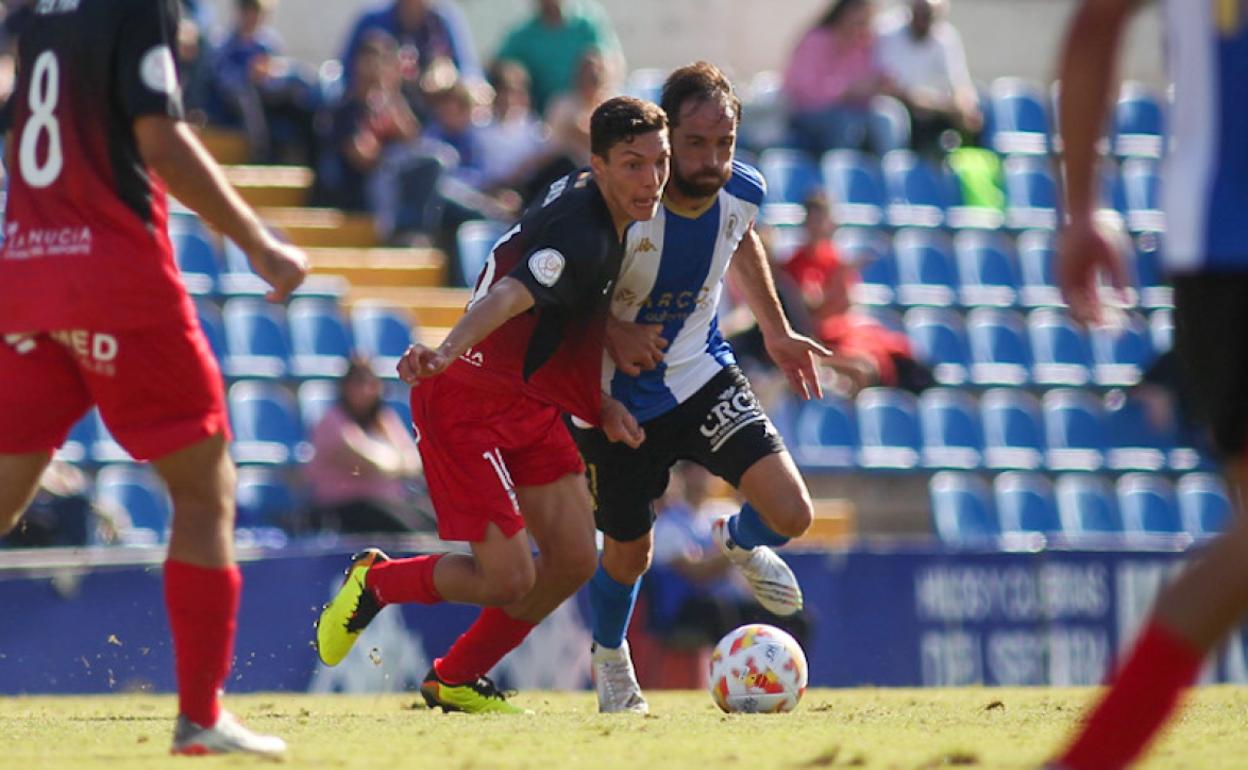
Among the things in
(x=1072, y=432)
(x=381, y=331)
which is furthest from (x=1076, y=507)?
(x=381, y=331)

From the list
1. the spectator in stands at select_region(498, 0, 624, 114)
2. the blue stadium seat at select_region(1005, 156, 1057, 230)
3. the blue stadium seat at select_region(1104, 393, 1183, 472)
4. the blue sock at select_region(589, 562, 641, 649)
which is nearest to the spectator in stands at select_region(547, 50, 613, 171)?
the spectator in stands at select_region(498, 0, 624, 114)

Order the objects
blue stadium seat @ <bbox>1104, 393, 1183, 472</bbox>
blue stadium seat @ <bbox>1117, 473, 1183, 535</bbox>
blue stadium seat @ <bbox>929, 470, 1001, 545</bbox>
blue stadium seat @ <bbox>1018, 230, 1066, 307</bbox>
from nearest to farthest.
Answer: blue stadium seat @ <bbox>929, 470, 1001, 545</bbox> → blue stadium seat @ <bbox>1117, 473, 1183, 535</bbox> → blue stadium seat @ <bbox>1104, 393, 1183, 472</bbox> → blue stadium seat @ <bbox>1018, 230, 1066, 307</bbox>

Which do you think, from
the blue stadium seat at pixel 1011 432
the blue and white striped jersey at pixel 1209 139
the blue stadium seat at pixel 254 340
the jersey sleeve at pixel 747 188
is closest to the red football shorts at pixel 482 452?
the jersey sleeve at pixel 747 188

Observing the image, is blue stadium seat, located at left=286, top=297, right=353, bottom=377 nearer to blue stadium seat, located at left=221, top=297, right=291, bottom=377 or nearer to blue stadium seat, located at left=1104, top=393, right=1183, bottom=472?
blue stadium seat, located at left=221, top=297, right=291, bottom=377

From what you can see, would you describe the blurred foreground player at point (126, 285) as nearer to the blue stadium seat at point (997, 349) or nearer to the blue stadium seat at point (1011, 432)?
the blue stadium seat at point (1011, 432)

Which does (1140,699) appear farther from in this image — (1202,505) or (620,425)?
(1202,505)

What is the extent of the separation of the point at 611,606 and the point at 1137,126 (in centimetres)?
1307

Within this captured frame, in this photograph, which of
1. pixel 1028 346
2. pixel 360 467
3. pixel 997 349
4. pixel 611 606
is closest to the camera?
pixel 611 606

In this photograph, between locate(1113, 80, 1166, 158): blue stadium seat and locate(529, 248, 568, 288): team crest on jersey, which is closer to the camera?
locate(529, 248, 568, 288): team crest on jersey

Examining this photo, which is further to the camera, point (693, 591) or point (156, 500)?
point (156, 500)

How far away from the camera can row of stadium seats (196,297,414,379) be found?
14312 mm

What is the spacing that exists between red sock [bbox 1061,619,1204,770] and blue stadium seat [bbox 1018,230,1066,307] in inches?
538

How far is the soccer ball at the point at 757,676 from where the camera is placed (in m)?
8.30

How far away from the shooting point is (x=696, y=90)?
7898mm
